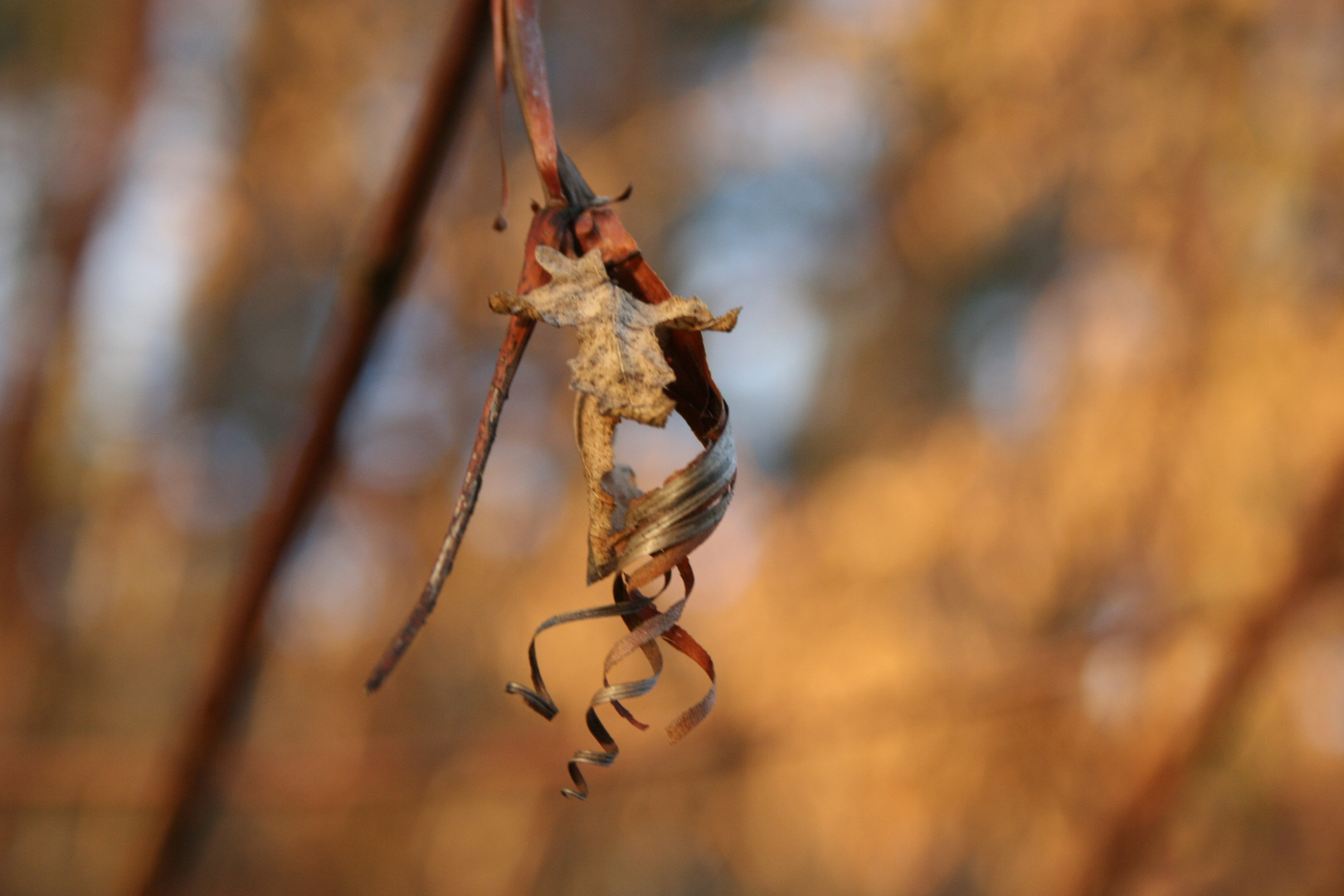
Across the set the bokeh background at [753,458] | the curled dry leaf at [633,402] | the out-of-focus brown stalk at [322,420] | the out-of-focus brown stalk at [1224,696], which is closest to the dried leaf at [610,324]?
the curled dry leaf at [633,402]

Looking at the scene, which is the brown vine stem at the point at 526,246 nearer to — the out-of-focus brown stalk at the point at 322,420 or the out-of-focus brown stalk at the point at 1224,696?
the out-of-focus brown stalk at the point at 322,420

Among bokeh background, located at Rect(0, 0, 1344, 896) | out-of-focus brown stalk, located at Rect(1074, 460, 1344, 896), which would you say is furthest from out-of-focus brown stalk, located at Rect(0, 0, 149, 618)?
out-of-focus brown stalk, located at Rect(1074, 460, 1344, 896)

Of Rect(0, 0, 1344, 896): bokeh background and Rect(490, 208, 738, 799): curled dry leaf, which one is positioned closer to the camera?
Rect(490, 208, 738, 799): curled dry leaf

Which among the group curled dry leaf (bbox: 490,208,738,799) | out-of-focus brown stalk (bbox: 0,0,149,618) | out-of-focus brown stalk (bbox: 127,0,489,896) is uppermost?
out-of-focus brown stalk (bbox: 0,0,149,618)

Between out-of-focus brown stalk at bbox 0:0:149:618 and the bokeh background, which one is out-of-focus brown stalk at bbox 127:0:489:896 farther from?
out-of-focus brown stalk at bbox 0:0:149:618

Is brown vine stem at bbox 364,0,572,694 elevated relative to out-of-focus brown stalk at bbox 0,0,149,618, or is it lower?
lower

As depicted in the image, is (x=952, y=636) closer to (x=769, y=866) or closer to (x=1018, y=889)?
(x=1018, y=889)

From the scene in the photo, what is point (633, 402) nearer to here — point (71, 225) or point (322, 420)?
point (322, 420)
